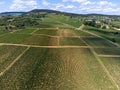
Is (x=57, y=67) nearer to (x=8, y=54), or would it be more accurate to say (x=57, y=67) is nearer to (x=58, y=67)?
(x=58, y=67)

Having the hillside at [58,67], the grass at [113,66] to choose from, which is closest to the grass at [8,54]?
the hillside at [58,67]

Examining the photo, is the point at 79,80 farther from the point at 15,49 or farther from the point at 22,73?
the point at 15,49

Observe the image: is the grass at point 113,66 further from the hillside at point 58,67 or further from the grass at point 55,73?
the grass at point 55,73

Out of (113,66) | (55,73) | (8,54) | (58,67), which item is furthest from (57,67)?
(8,54)

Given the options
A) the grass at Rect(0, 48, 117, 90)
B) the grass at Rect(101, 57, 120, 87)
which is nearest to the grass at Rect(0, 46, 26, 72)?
the grass at Rect(0, 48, 117, 90)

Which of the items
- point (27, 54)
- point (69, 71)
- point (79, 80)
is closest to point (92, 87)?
point (79, 80)

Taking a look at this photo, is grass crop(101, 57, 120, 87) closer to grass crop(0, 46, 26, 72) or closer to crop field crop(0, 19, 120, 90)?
crop field crop(0, 19, 120, 90)
